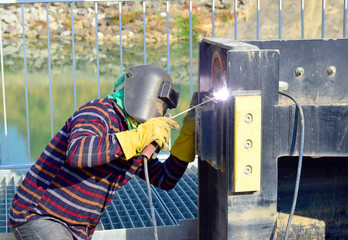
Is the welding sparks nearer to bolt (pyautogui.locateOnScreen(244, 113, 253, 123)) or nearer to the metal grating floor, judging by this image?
Answer: bolt (pyautogui.locateOnScreen(244, 113, 253, 123))

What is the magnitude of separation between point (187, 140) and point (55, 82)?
7.51 m

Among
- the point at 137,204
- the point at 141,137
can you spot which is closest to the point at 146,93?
the point at 141,137

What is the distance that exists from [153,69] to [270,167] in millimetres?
874

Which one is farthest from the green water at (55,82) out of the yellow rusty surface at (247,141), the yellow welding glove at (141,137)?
the yellow rusty surface at (247,141)

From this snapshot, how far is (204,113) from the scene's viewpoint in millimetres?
2266

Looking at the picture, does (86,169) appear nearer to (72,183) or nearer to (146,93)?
(72,183)

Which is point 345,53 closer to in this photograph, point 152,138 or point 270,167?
point 270,167

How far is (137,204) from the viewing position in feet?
13.0

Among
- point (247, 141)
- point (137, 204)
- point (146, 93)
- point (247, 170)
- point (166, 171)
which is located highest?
point (146, 93)

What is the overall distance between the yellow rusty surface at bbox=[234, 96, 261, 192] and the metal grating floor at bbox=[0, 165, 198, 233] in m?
1.57

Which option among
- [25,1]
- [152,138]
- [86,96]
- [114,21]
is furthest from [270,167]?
[114,21]

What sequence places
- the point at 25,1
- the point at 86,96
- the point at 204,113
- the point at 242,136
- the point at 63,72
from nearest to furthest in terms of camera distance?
the point at 242,136 < the point at 204,113 < the point at 25,1 < the point at 86,96 < the point at 63,72

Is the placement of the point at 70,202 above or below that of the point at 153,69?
below

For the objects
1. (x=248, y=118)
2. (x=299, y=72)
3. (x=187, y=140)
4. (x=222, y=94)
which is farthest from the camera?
(x=187, y=140)
